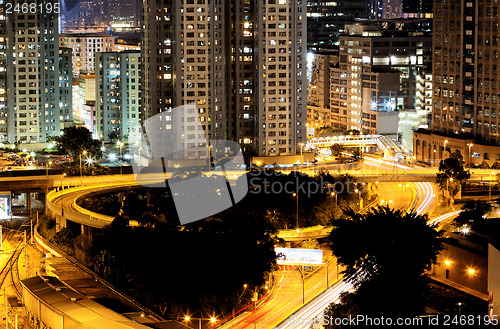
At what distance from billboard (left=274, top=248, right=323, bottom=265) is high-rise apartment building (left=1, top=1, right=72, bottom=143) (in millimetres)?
27181

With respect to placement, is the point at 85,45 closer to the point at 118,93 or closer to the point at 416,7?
the point at 416,7

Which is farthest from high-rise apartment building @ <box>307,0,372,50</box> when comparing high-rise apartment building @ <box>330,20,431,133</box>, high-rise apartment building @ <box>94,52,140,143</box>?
high-rise apartment building @ <box>94,52,140,143</box>

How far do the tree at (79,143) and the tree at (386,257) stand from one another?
79.4 ft

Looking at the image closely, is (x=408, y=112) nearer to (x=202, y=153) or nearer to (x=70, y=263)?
(x=202, y=153)

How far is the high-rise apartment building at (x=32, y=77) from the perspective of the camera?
5356 cm

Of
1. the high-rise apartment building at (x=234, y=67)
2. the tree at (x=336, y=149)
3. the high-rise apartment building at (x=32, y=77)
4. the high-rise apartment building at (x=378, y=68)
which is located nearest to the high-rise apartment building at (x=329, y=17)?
the high-rise apartment building at (x=378, y=68)

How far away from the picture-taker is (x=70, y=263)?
31016 mm

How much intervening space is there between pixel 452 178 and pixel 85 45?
4719 centimetres

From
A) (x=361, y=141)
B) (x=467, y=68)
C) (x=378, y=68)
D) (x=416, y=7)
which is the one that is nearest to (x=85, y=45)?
(x=416, y=7)

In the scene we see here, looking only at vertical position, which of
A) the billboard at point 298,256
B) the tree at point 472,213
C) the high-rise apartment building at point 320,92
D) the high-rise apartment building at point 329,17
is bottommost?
the billboard at point 298,256

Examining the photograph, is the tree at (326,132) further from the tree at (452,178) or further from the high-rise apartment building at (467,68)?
the tree at (452,178)

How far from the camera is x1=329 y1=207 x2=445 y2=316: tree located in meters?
26.0

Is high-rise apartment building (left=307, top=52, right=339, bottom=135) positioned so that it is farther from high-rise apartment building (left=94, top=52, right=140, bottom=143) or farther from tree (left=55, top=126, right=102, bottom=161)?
tree (left=55, top=126, right=102, bottom=161)

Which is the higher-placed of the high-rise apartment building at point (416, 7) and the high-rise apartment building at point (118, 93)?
the high-rise apartment building at point (416, 7)
